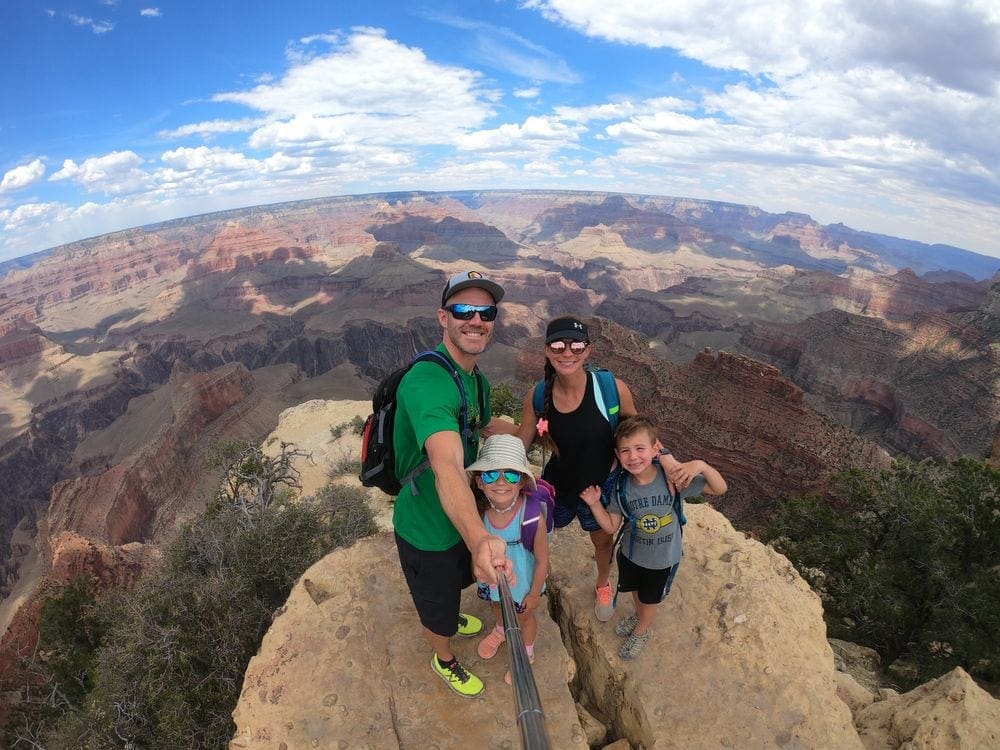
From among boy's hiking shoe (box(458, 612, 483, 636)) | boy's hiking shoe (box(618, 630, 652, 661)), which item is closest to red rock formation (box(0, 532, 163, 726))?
boy's hiking shoe (box(458, 612, 483, 636))

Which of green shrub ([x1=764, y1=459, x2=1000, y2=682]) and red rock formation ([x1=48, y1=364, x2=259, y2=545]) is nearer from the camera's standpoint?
green shrub ([x1=764, y1=459, x2=1000, y2=682])

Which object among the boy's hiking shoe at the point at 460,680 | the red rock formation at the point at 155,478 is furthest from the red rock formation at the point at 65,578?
the boy's hiking shoe at the point at 460,680

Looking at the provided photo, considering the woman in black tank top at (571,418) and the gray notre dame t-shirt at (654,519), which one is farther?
the gray notre dame t-shirt at (654,519)

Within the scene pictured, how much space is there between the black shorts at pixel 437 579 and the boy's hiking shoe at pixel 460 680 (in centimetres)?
39

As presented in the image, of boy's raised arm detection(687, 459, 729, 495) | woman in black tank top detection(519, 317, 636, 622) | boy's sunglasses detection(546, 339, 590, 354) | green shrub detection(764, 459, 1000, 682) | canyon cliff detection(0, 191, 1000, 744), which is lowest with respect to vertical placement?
canyon cliff detection(0, 191, 1000, 744)

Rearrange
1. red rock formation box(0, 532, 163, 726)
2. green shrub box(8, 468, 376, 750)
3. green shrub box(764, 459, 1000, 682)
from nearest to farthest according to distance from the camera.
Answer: green shrub box(8, 468, 376, 750) → green shrub box(764, 459, 1000, 682) → red rock formation box(0, 532, 163, 726)

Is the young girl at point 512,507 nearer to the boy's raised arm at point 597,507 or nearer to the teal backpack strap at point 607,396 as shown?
the boy's raised arm at point 597,507

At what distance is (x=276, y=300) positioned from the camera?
10800cm

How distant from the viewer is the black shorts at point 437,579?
2994 mm

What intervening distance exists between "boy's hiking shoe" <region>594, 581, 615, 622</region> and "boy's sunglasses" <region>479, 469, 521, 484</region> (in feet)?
7.09

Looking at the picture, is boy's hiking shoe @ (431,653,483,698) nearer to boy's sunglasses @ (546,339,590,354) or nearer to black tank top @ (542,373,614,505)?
black tank top @ (542,373,614,505)

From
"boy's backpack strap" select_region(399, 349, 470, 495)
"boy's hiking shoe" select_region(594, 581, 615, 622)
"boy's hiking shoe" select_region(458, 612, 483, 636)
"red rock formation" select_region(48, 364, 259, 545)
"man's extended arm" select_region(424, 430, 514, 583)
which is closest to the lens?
"man's extended arm" select_region(424, 430, 514, 583)

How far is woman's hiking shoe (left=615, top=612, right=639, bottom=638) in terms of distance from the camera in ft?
13.3

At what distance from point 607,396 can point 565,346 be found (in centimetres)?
56
